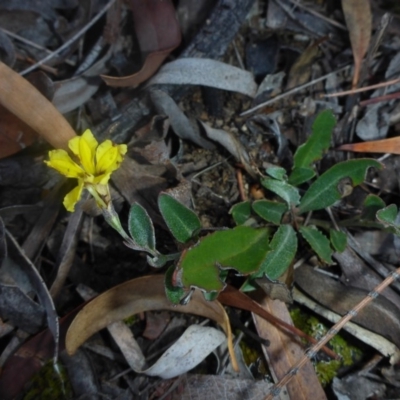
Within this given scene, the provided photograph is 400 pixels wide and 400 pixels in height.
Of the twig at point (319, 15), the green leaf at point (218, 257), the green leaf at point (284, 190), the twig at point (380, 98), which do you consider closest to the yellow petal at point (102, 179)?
the green leaf at point (218, 257)

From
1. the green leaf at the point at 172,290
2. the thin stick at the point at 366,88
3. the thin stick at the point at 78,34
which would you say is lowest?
the thin stick at the point at 366,88

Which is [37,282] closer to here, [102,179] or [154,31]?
[102,179]

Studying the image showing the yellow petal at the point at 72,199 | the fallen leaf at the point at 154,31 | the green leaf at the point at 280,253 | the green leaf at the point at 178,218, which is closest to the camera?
the yellow petal at the point at 72,199

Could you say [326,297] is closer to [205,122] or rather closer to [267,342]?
[267,342]

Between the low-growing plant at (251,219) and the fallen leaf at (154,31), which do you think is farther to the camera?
the fallen leaf at (154,31)

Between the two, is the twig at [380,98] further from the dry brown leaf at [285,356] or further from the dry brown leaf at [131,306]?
the dry brown leaf at [131,306]
